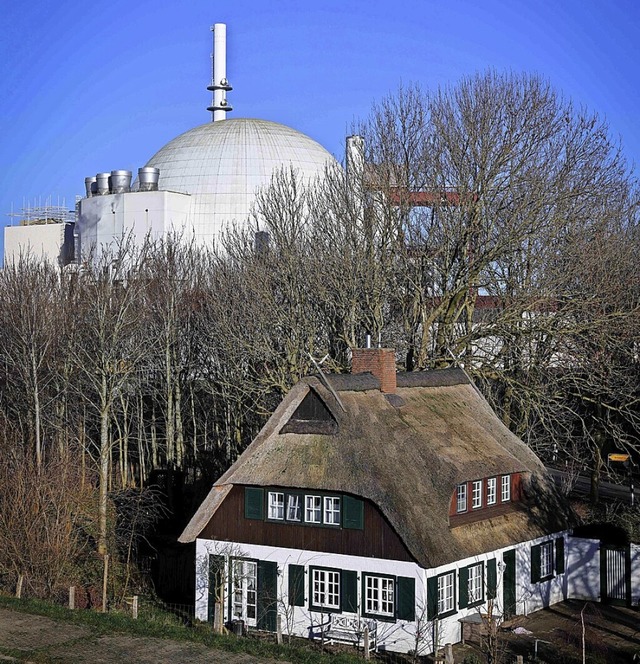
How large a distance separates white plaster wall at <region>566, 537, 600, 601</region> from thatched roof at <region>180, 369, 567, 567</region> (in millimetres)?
948

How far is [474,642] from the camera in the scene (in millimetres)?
28016

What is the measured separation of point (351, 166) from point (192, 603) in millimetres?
21065

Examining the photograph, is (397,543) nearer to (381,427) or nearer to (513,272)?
(381,427)

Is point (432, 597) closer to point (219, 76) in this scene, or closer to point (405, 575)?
point (405, 575)

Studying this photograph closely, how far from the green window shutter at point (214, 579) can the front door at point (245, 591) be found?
389 millimetres

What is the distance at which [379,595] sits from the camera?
92.3 ft

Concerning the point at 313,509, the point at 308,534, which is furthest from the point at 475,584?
the point at 313,509

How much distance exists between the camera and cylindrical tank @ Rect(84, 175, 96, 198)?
94562 mm

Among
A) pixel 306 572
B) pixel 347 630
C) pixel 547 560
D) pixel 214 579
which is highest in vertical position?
pixel 306 572

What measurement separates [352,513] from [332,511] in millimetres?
721

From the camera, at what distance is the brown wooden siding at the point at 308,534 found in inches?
1113

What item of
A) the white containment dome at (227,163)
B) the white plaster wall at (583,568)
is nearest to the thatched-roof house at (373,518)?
the white plaster wall at (583,568)

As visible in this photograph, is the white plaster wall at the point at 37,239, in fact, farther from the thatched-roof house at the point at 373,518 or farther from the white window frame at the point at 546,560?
the white window frame at the point at 546,560

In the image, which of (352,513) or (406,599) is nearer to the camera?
(406,599)
